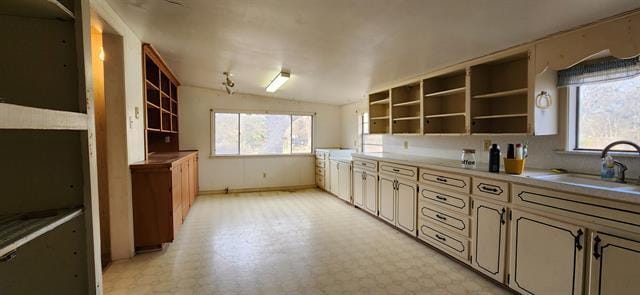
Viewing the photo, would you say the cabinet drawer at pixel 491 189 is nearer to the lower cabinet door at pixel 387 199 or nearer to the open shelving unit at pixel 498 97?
the open shelving unit at pixel 498 97

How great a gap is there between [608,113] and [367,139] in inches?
153

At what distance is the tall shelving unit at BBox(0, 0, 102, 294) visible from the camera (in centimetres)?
99

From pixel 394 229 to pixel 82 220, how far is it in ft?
11.0

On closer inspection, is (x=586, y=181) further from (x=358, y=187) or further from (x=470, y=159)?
(x=358, y=187)

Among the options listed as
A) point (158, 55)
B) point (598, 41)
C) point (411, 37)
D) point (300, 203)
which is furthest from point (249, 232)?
point (598, 41)

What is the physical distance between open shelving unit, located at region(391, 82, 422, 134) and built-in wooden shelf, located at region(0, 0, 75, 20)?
151 inches

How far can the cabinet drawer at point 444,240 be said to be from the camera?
8.89ft

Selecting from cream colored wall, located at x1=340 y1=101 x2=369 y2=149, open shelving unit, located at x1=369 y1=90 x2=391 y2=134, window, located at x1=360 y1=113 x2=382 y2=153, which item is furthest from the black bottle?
cream colored wall, located at x1=340 y1=101 x2=369 y2=149

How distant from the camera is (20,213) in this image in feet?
3.29

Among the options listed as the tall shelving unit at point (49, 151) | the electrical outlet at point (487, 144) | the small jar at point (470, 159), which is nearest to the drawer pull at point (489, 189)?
the small jar at point (470, 159)

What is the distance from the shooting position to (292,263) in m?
2.78

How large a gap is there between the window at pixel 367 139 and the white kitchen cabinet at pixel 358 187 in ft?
3.20

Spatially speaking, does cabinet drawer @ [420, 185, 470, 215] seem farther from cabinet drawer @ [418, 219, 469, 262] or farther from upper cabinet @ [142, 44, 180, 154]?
upper cabinet @ [142, 44, 180, 154]

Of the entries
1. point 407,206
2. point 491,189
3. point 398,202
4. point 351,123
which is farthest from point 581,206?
point 351,123
